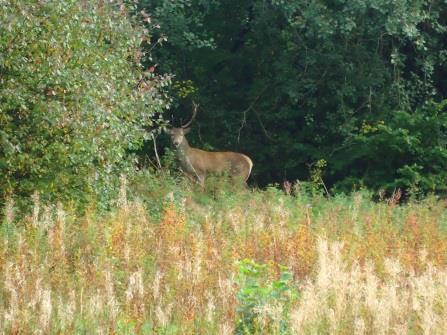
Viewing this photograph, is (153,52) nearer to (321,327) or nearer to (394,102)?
(394,102)

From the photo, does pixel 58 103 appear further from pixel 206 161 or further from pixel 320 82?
pixel 320 82

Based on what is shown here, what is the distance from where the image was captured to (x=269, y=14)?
18.2m

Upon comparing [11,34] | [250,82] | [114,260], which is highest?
[11,34]

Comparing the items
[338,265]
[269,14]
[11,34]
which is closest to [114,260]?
[338,265]

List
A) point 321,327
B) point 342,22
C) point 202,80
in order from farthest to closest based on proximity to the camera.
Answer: point 202,80 < point 342,22 < point 321,327

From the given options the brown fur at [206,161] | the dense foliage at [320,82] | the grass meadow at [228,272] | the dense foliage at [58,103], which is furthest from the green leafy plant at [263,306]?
the brown fur at [206,161]

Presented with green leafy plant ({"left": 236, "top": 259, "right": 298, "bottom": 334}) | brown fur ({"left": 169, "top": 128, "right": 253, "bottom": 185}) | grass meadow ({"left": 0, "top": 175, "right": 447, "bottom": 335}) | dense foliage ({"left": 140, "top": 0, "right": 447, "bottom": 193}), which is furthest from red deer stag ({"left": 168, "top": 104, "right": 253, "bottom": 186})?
green leafy plant ({"left": 236, "top": 259, "right": 298, "bottom": 334})

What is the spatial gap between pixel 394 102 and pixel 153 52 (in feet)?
13.8

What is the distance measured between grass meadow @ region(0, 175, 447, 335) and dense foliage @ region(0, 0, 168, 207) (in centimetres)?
58

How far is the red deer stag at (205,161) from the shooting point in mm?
17453

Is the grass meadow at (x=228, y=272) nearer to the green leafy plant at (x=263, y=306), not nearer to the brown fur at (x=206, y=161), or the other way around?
the green leafy plant at (x=263, y=306)

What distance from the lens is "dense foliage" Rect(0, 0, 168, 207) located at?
10.4m

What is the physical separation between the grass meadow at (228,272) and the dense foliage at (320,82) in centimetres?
482

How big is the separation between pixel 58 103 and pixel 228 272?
296 centimetres
